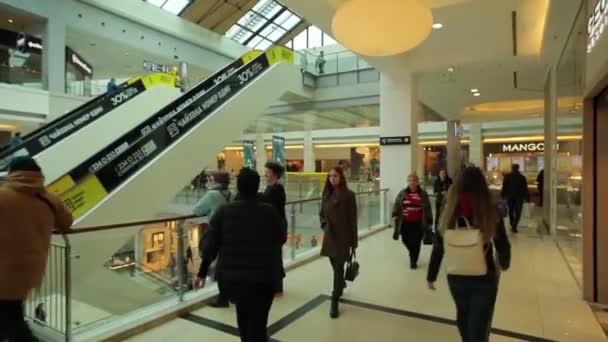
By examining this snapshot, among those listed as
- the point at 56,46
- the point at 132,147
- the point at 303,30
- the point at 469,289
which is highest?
the point at 303,30

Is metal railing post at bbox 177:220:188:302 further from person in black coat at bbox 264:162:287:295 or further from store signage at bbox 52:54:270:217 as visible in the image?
store signage at bbox 52:54:270:217

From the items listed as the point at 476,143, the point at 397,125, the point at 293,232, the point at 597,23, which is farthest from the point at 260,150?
the point at 597,23

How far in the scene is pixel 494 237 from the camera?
2.16m

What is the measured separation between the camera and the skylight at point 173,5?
16.3 m

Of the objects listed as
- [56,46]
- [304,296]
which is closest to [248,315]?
[304,296]

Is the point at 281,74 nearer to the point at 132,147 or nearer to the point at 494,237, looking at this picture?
the point at 132,147

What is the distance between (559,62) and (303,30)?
19.0 meters

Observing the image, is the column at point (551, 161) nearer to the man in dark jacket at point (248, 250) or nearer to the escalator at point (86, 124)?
the man in dark jacket at point (248, 250)

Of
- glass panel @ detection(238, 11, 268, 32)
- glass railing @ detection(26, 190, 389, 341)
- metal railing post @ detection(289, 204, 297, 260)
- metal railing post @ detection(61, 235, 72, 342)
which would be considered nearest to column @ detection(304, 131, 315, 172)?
glass panel @ detection(238, 11, 268, 32)

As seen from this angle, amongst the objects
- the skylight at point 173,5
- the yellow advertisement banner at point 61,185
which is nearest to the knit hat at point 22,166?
the yellow advertisement banner at point 61,185

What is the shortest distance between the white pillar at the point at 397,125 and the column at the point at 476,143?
532 inches

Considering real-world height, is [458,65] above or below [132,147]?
above

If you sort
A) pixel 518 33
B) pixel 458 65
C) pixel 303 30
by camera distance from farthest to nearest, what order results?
pixel 303 30 → pixel 458 65 → pixel 518 33

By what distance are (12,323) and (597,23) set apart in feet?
15.4
